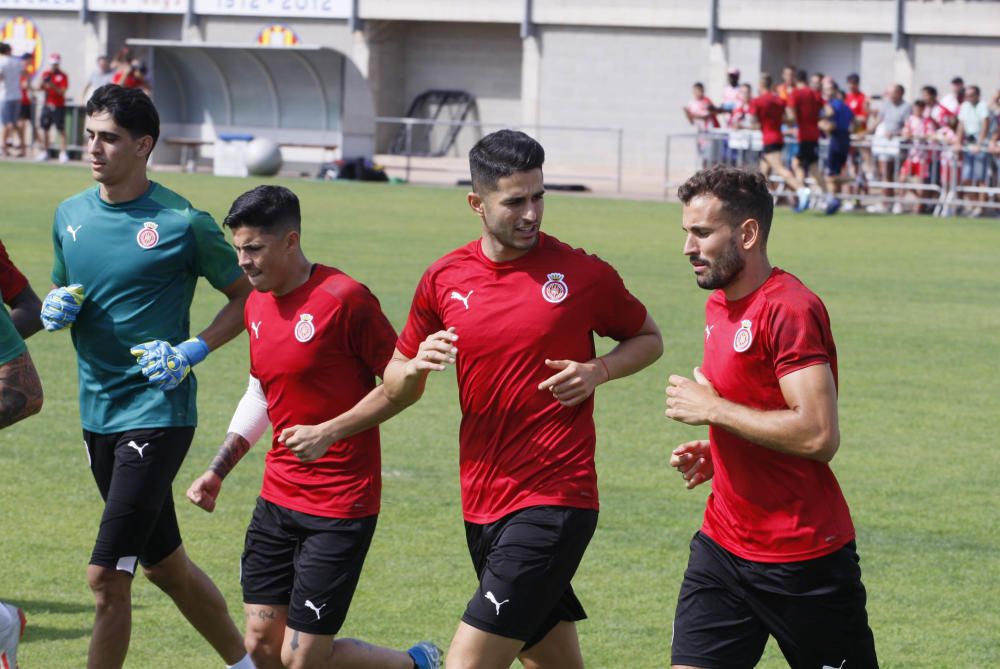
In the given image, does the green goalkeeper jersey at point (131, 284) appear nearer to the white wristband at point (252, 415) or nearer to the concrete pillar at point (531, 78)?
the white wristband at point (252, 415)

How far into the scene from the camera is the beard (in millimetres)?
5570

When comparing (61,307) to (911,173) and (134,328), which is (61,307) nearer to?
(134,328)

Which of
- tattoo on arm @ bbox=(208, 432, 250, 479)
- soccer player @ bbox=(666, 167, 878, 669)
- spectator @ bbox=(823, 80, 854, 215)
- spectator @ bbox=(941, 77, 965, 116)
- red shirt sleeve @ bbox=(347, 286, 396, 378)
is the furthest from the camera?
spectator @ bbox=(941, 77, 965, 116)

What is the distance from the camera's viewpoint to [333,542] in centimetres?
623

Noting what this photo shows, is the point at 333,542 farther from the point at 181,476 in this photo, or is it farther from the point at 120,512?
the point at 181,476

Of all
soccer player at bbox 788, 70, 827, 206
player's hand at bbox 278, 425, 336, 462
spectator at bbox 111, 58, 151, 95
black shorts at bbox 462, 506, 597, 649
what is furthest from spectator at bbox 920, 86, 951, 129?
player's hand at bbox 278, 425, 336, 462

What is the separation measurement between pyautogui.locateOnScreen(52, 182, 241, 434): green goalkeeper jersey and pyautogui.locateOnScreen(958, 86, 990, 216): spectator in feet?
81.5

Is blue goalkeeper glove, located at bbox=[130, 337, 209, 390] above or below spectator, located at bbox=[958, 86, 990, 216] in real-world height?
below

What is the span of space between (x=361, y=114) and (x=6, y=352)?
3390 centimetres

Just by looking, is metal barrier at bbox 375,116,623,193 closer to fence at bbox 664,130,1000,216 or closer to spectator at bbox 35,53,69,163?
spectator at bbox 35,53,69,163

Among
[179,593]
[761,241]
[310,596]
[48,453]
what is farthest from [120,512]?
[48,453]

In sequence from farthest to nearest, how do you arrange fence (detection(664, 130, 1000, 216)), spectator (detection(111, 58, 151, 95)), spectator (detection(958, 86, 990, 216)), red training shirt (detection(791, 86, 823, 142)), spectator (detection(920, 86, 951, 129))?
1. spectator (detection(111, 58, 151, 95))
2. spectator (detection(920, 86, 951, 129))
3. fence (detection(664, 130, 1000, 216))
4. spectator (detection(958, 86, 990, 216))
5. red training shirt (detection(791, 86, 823, 142))

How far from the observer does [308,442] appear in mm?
5992

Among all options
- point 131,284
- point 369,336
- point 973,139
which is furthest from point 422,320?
point 973,139
